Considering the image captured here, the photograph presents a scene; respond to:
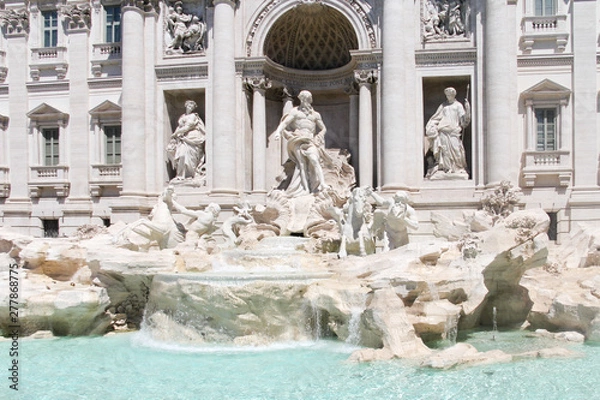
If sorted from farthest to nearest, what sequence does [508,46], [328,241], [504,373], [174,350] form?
[508,46] → [328,241] → [174,350] → [504,373]

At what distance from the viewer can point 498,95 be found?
18.2 metres

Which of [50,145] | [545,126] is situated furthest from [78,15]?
[545,126]

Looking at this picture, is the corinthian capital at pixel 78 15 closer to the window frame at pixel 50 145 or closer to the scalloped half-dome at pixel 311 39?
the window frame at pixel 50 145

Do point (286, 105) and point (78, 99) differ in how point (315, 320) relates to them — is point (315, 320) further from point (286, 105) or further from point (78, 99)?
point (78, 99)

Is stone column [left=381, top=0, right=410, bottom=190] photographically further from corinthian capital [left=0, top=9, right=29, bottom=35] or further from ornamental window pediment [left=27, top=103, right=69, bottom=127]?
corinthian capital [left=0, top=9, right=29, bottom=35]

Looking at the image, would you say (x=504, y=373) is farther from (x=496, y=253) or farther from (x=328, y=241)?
(x=328, y=241)

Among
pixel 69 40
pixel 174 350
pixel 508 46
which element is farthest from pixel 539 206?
pixel 69 40

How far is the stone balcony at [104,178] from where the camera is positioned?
70.0 feet

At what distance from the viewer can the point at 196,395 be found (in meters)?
8.91

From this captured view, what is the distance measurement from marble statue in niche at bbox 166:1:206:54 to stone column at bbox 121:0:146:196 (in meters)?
1.07

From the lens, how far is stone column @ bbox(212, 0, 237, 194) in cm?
1961

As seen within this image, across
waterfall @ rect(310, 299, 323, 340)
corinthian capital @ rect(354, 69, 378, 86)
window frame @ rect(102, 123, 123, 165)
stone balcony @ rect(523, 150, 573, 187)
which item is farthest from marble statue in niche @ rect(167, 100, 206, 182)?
stone balcony @ rect(523, 150, 573, 187)

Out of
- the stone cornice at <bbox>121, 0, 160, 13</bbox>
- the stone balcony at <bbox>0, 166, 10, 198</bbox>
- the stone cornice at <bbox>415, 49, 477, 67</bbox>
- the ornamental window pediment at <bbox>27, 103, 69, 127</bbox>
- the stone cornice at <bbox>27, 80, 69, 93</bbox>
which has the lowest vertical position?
the stone balcony at <bbox>0, 166, 10, 198</bbox>

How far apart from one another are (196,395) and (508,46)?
14708 millimetres
